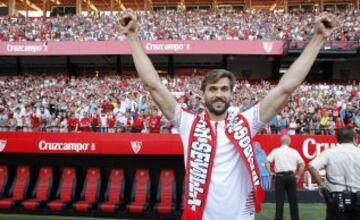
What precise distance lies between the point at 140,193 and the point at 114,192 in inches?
28.0

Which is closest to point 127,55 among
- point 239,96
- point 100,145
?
point 239,96

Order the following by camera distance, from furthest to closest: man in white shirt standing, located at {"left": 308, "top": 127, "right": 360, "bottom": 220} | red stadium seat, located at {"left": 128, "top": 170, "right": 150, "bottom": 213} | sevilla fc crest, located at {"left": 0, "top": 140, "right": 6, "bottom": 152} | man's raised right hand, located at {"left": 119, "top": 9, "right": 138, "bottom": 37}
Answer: sevilla fc crest, located at {"left": 0, "top": 140, "right": 6, "bottom": 152}, red stadium seat, located at {"left": 128, "top": 170, "right": 150, "bottom": 213}, man in white shirt standing, located at {"left": 308, "top": 127, "right": 360, "bottom": 220}, man's raised right hand, located at {"left": 119, "top": 9, "right": 138, "bottom": 37}

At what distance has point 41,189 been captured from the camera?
12914 mm

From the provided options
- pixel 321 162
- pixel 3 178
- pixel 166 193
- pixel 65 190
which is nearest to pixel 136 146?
pixel 166 193

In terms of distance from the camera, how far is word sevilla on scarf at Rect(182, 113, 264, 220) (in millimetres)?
2762

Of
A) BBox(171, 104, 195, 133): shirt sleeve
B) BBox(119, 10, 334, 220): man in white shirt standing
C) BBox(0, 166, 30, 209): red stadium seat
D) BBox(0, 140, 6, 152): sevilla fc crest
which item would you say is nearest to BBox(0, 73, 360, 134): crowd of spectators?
BBox(0, 140, 6, 152): sevilla fc crest

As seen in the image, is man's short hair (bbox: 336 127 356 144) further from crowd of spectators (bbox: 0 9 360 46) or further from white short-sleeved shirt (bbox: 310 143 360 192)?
crowd of spectators (bbox: 0 9 360 46)

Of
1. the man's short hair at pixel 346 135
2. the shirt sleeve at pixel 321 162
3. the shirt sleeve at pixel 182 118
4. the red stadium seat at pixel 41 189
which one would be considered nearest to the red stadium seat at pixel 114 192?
the red stadium seat at pixel 41 189

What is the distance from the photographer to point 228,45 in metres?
29.8

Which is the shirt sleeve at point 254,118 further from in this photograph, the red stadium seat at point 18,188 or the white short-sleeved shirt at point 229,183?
the red stadium seat at point 18,188

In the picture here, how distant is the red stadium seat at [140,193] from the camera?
38.9 ft

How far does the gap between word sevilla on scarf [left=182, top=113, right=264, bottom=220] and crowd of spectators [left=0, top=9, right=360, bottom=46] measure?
87.9 feet

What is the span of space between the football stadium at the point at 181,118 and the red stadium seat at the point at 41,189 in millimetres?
37

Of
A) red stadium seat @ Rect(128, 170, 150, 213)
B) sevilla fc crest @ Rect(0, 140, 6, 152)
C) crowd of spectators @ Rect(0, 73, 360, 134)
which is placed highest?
crowd of spectators @ Rect(0, 73, 360, 134)
